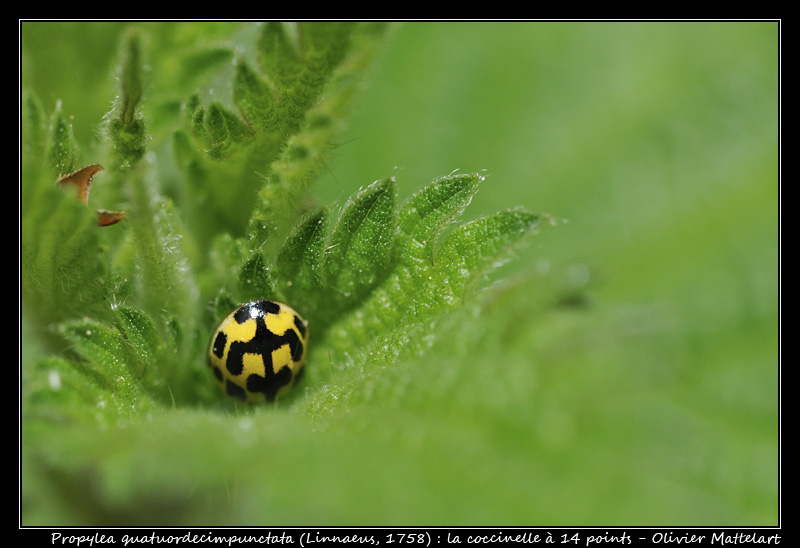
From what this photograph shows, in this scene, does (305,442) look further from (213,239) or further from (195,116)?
(213,239)

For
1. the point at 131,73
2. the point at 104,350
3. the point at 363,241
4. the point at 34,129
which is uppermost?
the point at 34,129

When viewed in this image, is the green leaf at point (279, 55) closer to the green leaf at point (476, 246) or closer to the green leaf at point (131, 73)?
the green leaf at point (131, 73)

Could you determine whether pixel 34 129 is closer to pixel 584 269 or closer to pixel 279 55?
pixel 279 55

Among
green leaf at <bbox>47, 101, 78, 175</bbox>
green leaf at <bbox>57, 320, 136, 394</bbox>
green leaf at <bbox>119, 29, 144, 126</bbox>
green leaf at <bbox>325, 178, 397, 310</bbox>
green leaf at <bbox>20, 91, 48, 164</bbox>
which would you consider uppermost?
green leaf at <bbox>20, 91, 48, 164</bbox>

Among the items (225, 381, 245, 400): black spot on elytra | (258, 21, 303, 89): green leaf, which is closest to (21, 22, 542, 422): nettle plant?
(258, 21, 303, 89): green leaf

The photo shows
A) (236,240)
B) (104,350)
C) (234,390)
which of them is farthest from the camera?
(234,390)

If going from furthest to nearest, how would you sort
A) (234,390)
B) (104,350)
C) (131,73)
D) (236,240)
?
(234,390)
(236,240)
(104,350)
(131,73)

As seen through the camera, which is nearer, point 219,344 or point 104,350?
point 104,350

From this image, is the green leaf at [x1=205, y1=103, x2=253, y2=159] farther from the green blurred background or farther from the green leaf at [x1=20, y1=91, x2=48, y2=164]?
the green leaf at [x1=20, y1=91, x2=48, y2=164]

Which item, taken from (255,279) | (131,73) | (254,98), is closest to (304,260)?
Result: (255,279)
